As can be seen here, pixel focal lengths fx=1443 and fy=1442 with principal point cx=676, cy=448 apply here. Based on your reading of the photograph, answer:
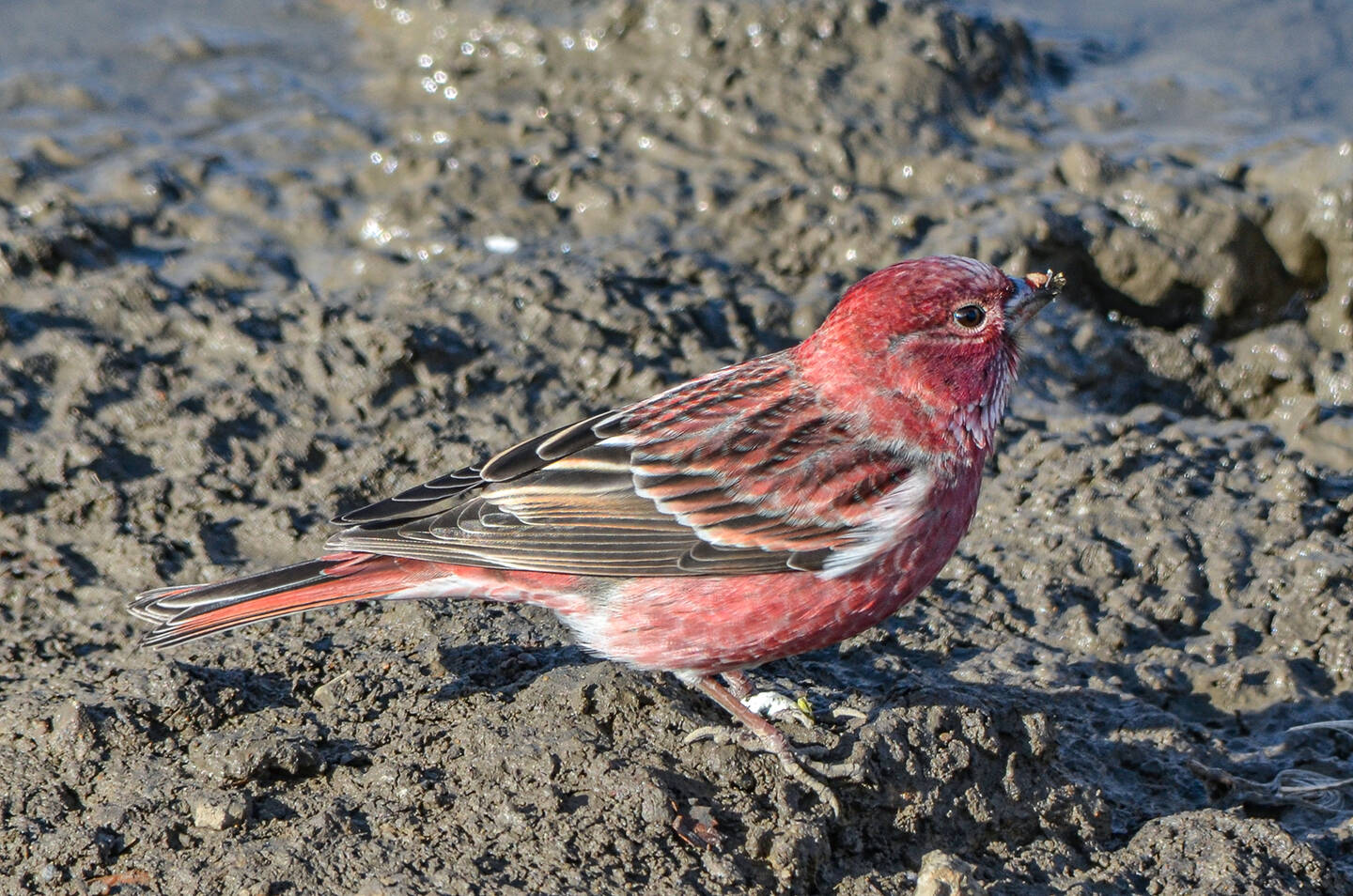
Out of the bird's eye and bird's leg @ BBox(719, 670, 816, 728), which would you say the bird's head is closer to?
the bird's eye

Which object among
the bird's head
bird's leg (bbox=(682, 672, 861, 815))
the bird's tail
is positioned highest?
the bird's head

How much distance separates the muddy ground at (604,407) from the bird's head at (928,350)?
35.1 inches

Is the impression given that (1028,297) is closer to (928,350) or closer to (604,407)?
(928,350)

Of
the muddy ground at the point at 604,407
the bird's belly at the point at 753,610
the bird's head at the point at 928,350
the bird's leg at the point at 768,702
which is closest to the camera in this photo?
the muddy ground at the point at 604,407

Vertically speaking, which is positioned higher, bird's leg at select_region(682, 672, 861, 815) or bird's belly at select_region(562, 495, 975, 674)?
bird's belly at select_region(562, 495, 975, 674)

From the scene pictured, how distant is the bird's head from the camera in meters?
4.88

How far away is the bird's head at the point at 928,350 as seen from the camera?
488 centimetres

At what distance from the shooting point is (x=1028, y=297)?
4980 mm

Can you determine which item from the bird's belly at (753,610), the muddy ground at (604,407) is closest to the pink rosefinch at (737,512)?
the bird's belly at (753,610)

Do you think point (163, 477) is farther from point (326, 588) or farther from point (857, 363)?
point (857, 363)

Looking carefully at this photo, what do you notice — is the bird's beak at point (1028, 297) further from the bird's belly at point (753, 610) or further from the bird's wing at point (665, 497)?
the bird's belly at point (753, 610)

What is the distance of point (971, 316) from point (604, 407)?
2126 millimetres

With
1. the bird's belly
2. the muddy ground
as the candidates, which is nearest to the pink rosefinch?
the bird's belly

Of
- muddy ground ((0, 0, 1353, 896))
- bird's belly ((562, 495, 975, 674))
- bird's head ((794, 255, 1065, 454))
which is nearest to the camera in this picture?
muddy ground ((0, 0, 1353, 896))
